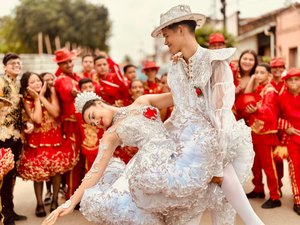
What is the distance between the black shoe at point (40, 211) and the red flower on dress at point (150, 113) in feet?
8.72

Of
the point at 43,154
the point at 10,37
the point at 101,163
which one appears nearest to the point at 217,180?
the point at 101,163

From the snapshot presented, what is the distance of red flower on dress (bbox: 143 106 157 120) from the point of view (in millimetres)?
3336

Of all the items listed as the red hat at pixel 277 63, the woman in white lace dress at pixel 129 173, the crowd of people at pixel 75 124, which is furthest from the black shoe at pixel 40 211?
the red hat at pixel 277 63

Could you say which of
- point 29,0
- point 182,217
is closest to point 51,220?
point 182,217

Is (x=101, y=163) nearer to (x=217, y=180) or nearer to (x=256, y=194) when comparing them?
(x=217, y=180)

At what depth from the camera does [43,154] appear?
205 inches

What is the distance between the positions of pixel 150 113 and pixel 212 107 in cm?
48

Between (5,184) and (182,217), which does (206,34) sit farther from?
(182,217)

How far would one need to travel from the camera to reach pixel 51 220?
291 cm

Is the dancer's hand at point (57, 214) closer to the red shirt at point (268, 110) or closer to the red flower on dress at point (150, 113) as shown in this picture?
the red flower on dress at point (150, 113)

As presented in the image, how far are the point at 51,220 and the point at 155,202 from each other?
0.66m

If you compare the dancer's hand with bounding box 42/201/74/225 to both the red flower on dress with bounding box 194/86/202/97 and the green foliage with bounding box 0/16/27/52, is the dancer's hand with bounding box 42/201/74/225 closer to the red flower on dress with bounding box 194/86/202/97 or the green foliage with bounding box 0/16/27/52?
the red flower on dress with bounding box 194/86/202/97

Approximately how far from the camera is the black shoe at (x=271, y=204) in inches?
211

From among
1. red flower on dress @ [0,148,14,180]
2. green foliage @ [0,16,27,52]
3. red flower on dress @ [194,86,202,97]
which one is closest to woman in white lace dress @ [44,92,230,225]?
red flower on dress @ [194,86,202,97]
